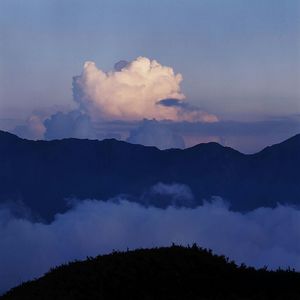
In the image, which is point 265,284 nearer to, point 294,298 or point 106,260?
point 294,298

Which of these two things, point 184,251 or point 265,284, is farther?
point 184,251

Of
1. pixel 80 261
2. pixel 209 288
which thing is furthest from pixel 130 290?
pixel 80 261

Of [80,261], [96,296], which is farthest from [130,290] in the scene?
[80,261]

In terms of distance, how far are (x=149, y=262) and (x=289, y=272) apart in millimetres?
6384

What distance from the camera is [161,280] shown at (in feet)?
93.8

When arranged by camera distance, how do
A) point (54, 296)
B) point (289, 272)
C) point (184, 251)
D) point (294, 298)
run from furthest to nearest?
1. point (184, 251)
2. point (289, 272)
3. point (54, 296)
4. point (294, 298)

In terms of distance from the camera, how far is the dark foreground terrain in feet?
89.9

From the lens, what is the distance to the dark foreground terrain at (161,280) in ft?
89.9

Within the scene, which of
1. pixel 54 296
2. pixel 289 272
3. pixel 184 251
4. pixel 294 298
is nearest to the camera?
pixel 294 298

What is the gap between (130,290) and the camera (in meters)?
27.7

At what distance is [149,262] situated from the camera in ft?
98.8

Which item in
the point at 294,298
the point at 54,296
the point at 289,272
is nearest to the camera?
the point at 294,298

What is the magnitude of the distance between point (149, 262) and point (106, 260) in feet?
7.41

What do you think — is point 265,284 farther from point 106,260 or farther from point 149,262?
point 106,260
